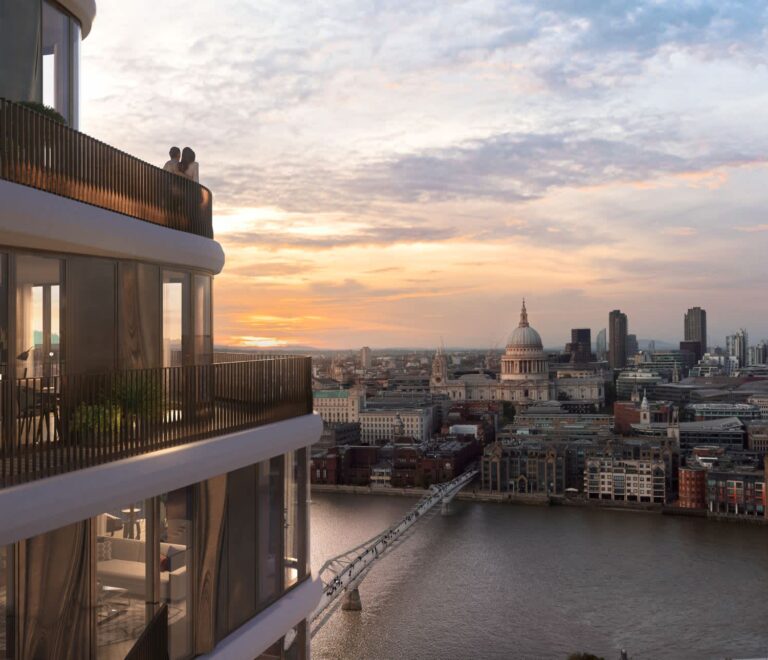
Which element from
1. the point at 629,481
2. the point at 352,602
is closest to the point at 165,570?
the point at 352,602

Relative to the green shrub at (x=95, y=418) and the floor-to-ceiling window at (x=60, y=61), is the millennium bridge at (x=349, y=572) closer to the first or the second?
the floor-to-ceiling window at (x=60, y=61)

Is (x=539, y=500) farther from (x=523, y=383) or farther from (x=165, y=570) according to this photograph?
(x=523, y=383)

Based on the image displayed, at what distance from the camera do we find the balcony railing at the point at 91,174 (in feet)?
4.02

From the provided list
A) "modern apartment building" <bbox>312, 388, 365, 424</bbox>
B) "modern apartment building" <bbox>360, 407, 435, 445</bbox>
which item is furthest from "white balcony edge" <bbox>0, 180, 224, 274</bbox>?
"modern apartment building" <bbox>312, 388, 365, 424</bbox>

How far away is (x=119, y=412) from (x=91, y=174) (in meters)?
0.40

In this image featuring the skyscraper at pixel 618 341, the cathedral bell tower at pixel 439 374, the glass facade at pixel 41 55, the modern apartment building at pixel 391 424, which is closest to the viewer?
the glass facade at pixel 41 55

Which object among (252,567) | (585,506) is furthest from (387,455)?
(252,567)

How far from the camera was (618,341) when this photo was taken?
60.7m

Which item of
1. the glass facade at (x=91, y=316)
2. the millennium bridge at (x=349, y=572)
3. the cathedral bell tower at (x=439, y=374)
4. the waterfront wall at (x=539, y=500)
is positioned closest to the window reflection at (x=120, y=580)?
the glass facade at (x=91, y=316)

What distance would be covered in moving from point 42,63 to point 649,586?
29.0 ft

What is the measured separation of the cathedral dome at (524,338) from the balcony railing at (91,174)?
3636 cm

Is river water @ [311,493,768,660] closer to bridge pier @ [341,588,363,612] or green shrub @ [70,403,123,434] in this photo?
bridge pier @ [341,588,363,612]

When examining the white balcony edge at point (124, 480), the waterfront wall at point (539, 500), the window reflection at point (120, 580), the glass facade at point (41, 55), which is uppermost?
the glass facade at point (41, 55)

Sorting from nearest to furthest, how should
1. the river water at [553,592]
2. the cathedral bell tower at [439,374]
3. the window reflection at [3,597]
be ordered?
the window reflection at [3,597] < the river water at [553,592] < the cathedral bell tower at [439,374]
